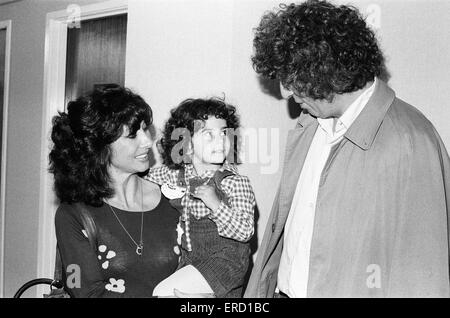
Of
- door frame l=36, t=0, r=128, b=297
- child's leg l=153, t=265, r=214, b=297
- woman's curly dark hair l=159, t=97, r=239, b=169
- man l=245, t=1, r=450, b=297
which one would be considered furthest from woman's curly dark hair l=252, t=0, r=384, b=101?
door frame l=36, t=0, r=128, b=297

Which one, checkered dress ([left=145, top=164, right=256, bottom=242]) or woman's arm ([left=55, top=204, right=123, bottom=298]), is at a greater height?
checkered dress ([left=145, top=164, right=256, bottom=242])

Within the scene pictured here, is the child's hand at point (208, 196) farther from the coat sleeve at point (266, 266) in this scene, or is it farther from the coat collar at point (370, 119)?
the coat collar at point (370, 119)

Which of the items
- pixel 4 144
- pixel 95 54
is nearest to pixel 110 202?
pixel 95 54

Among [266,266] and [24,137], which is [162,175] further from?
[24,137]

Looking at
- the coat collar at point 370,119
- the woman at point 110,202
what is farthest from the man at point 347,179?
the woman at point 110,202

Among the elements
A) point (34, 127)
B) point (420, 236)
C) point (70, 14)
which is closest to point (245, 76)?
point (420, 236)

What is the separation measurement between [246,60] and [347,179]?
767mm

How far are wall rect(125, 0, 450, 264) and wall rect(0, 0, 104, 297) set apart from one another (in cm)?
107

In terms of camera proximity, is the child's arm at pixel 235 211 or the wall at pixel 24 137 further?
the wall at pixel 24 137

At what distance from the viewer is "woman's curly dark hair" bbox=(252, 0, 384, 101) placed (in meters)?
1.34

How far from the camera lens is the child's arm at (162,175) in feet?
5.46

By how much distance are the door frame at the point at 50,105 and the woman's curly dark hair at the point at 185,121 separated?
142 centimetres

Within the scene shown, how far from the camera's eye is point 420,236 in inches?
46.9

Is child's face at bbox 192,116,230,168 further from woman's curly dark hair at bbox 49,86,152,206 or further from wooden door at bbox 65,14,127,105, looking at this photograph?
wooden door at bbox 65,14,127,105
